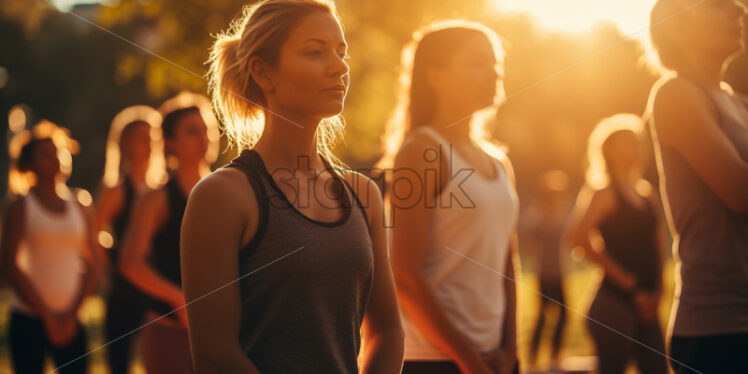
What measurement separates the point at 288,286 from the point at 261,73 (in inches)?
25.3

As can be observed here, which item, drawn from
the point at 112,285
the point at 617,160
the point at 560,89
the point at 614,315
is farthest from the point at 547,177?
the point at 560,89

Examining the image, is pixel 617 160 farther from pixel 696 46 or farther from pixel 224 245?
pixel 224 245

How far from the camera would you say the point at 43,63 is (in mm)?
28812

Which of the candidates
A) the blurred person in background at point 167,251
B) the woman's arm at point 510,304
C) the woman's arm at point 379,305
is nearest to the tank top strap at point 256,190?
the woman's arm at point 379,305

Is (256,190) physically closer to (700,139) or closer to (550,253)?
(700,139)

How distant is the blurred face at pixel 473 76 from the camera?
295 cm

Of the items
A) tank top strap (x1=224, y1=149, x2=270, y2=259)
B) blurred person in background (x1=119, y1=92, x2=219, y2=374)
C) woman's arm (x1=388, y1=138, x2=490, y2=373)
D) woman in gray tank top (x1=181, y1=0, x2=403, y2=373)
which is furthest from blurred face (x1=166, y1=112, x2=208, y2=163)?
tank top strap (x1=224, y1=149, x2=270, y2=259)

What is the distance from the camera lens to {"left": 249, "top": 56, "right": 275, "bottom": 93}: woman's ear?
208 cm

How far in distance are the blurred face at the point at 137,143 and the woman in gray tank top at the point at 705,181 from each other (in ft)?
12.8

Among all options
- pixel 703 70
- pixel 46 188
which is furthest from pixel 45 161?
pixel 703 70

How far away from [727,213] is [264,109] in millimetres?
1632

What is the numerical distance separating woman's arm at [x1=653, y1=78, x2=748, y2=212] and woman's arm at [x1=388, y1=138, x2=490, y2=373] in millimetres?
866

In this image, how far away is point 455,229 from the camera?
111 inches

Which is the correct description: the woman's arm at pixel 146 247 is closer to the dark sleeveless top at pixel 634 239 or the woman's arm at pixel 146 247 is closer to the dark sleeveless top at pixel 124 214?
the dark sleeveless top at pixel 124 214
